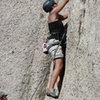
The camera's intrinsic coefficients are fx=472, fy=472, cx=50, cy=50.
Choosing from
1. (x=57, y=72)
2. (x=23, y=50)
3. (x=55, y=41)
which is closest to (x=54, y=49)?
(x=55, y=41)

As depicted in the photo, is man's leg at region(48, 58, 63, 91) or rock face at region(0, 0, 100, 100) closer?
man's leg at region(48, 58, 63, 91)

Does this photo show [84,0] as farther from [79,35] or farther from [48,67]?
[48,67]

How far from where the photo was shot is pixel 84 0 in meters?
10.6

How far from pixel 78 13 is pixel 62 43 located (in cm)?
113

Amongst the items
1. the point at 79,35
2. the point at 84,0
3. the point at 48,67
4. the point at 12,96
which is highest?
the point at 84,0

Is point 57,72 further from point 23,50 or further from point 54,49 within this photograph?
point 23,50

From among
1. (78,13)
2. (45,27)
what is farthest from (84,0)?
(45,27)

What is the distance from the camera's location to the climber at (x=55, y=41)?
36.6 feet

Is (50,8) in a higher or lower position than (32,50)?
higher

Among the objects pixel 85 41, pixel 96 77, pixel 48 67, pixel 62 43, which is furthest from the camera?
pixel 48 67

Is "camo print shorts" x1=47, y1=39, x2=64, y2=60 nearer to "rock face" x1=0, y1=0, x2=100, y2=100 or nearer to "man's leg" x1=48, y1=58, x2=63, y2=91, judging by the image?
"man's leg" x1=48, y1=58, x2=63, y2=91

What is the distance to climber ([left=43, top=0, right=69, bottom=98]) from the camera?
11141 mm

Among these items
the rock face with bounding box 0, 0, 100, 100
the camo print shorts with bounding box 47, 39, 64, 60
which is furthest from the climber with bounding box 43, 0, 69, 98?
the rock face with bounding box 0, 0, 100, 100

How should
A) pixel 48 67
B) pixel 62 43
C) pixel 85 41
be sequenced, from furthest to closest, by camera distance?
pixel 48 67
pixel 62 43
pixel 85 41
